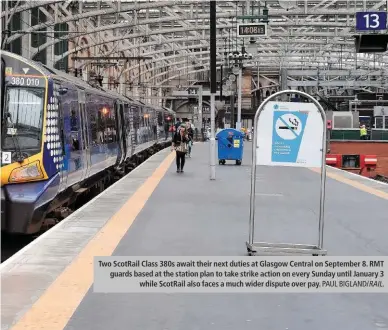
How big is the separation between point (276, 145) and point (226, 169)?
1452 centimetres

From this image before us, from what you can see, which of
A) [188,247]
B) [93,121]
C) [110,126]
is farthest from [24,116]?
[110,126]

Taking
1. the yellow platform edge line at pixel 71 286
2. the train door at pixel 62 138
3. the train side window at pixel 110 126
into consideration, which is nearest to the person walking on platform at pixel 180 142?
the train side window at pixel 110 126

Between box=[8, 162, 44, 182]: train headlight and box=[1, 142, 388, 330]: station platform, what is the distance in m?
0.83

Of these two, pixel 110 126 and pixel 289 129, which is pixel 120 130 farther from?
pixel 289 129

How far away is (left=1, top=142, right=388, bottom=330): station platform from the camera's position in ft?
17.8

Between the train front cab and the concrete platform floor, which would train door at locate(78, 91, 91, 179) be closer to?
the concrete platform floor

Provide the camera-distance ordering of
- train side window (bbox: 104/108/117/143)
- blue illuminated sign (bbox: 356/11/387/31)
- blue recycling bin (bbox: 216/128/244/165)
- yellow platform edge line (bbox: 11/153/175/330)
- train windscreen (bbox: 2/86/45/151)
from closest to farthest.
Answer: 1. yellow platform edge line (bbox: 11/153/175/330)
2. train windscreen (bbox: 2/86/45/151)
3. train side window (bbox: 104/108/117/143)
4. blue illuminated sign (bbox: 356/11/387/31)
5. blue recycling bin (bbox: 216/128/244/165)

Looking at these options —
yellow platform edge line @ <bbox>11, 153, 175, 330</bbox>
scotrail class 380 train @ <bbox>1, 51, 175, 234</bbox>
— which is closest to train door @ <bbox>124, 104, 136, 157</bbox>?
scotrail class 380 train @ <bbox>1, 51, 175, 234</bbox>

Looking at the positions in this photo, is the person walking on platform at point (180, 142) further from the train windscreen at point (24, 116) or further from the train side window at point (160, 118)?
the train side window at point (160, 118)

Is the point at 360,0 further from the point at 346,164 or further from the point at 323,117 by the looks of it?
the point at 323,117

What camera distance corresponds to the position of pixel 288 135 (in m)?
7.37

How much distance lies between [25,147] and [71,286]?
3.71 m

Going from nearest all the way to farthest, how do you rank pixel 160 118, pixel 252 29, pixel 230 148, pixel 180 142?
pixel 180 142 < pixel 252 29 < pixel 230 148 < pixel 160 118

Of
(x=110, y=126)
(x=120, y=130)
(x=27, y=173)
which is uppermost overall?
(x=110, y=126)
